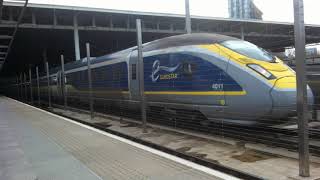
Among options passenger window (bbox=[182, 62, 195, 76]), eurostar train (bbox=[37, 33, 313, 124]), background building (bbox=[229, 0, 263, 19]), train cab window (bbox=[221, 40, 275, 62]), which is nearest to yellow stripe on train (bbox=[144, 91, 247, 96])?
eurostar train (bbox=[37, 33, 313, 124])

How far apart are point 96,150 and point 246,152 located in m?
3.36

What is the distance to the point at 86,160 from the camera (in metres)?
8.54

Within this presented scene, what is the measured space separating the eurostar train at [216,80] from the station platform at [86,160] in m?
1.94

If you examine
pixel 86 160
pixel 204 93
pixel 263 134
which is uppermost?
pixel 204 93

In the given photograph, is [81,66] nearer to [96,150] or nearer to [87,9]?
[96,150]

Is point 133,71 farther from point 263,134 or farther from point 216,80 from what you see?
point 263,134

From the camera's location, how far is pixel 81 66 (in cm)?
2370

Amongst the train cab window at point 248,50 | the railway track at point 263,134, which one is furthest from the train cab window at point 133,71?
the train cab window at point 248,50

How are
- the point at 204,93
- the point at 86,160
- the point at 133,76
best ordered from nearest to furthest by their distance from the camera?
the point at 86,160, the point at 204,93, the point at 133,76

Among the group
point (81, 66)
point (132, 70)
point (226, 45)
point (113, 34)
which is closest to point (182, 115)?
point (226, 45)

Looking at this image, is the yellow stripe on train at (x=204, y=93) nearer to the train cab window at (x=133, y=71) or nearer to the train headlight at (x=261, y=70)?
the train headlight at (x=261, y=70)

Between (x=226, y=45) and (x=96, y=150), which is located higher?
(x=226, y=45)

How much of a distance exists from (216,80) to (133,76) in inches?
204

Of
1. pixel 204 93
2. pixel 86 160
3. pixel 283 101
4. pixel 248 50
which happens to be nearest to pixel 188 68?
pixel 204 93
